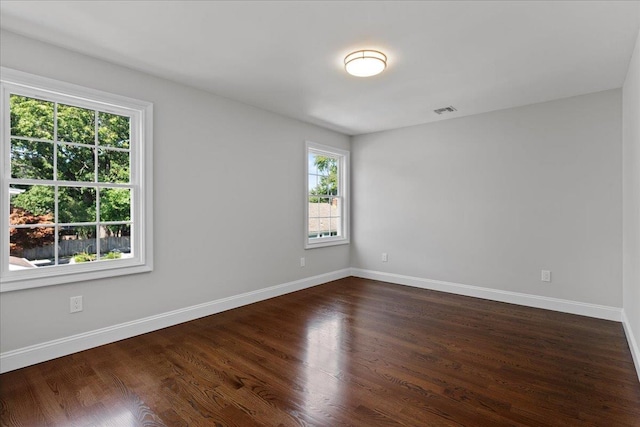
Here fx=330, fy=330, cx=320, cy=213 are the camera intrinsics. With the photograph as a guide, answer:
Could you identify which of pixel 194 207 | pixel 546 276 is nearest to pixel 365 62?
pixel 194 207

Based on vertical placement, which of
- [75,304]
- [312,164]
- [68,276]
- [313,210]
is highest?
[312,164]

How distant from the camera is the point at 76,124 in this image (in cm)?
286

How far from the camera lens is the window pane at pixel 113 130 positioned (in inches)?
119

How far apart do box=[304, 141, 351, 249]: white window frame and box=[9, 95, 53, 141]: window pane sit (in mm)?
3063

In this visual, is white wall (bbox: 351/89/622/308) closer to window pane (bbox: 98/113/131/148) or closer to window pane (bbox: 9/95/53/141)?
window pane (bbox: 98/113/131/148)

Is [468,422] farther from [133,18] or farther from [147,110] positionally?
[147,110]

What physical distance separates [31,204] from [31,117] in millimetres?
691

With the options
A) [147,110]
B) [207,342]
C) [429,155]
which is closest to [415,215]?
[429,155]

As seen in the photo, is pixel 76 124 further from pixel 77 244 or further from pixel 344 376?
pixel 344 376

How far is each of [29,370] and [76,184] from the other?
1473mm

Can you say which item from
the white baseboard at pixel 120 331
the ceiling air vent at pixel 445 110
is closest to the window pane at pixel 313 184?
the white baseboard at pixel 120 331

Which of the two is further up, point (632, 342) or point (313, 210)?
point (313, 210)

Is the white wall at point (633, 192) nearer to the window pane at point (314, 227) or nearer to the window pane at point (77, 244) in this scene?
the window pane at point (314, 227)

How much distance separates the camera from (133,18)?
2318mm
